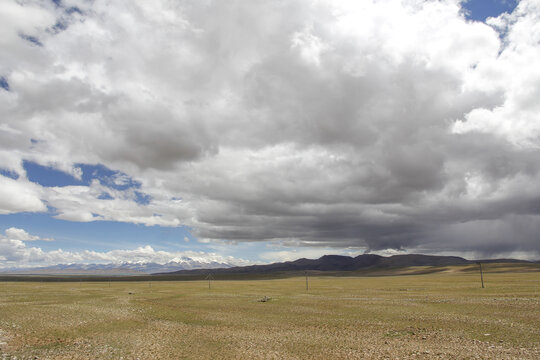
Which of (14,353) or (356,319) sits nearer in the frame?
(14,353)

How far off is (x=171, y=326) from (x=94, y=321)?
385 inches

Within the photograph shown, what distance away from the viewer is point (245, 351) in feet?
83.9

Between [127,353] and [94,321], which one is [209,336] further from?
[94,321]

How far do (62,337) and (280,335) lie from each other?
19.7 metres

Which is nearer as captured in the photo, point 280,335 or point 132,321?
point 280,335

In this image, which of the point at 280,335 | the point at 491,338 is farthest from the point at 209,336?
the point at 491,338

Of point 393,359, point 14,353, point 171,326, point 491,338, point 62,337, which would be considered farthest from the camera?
point 171,326

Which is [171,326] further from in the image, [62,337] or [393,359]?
[393,359]

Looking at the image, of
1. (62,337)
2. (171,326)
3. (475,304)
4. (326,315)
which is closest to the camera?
(62,337)

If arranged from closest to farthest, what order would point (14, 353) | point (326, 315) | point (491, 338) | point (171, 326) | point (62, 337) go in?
point (14, 353), point (491, 338), point (62, 337), point (171, 326), point (326, 315)

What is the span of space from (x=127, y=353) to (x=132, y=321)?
15790 mm

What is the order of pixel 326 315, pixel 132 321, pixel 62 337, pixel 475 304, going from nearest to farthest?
pixel 62 337, pixel 132 321, pixel 326 315, pixel 475 304

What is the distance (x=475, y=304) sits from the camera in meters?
48.2

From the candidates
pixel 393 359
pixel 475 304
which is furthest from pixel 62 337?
pixel 475 304
